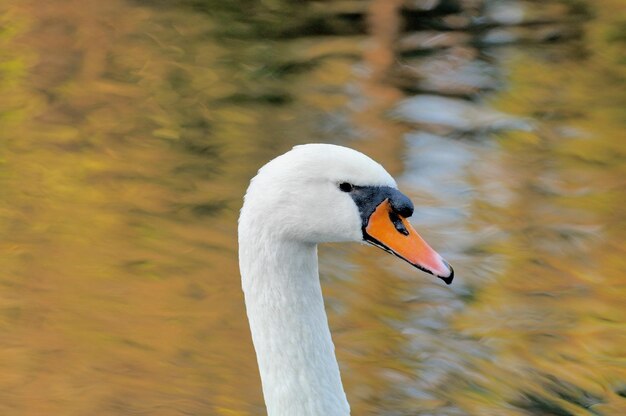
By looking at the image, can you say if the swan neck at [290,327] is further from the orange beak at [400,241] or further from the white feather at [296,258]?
the orange beak at [400,241]

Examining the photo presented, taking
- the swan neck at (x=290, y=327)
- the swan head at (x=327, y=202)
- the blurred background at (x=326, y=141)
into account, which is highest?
the swan head at (x=327, y=202)

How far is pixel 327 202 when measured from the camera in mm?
3400

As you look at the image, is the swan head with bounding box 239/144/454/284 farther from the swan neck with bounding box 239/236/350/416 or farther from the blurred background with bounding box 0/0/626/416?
the blurred background with bounding box 0/0/626/416

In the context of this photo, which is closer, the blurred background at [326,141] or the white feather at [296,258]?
the white feather at [296,258]

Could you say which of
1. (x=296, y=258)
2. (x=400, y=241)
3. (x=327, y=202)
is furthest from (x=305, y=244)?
(x=400, y=241)

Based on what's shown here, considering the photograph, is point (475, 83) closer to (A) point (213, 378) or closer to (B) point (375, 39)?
(B) point (375, 39)

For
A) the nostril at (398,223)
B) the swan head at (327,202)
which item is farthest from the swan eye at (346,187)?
the nostril at (398,223)

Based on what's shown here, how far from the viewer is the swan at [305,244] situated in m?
3.37

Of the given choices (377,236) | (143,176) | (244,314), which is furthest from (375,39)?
(377,236)

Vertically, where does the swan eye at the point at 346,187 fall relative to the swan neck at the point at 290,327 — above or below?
above

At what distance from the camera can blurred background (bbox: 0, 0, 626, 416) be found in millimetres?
5473

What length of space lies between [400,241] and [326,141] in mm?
4673

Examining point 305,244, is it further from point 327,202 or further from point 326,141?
point 326,141

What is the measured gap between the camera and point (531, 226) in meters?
6.95
